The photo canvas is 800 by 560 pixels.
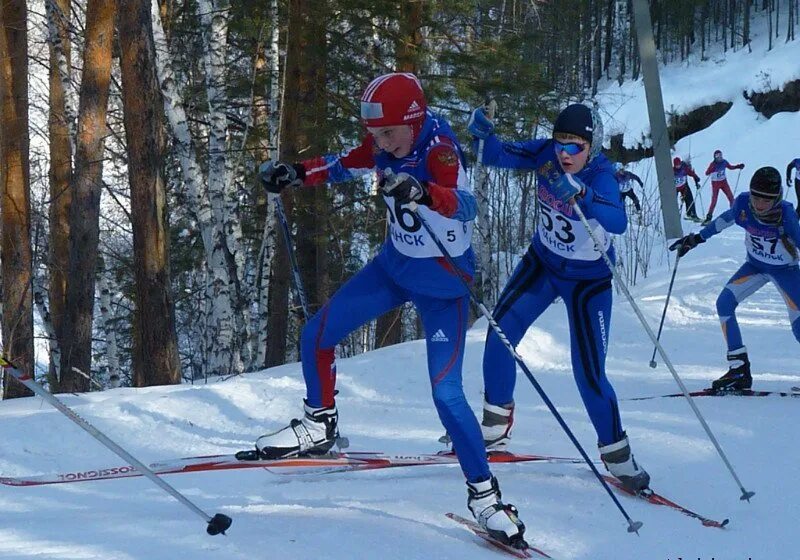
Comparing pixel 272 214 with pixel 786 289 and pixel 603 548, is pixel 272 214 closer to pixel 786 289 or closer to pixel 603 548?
pixel 786 289

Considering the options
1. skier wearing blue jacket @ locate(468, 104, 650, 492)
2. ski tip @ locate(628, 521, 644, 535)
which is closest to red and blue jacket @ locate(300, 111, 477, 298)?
skier wearing blue jacket @ locate(468, 104, 650, 492)

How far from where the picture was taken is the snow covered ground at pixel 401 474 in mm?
3893

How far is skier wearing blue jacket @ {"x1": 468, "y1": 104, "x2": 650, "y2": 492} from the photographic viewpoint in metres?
4.62

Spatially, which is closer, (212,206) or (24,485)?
(24,485)

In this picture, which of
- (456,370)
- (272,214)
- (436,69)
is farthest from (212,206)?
(456,370)

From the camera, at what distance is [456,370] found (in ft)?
13.4

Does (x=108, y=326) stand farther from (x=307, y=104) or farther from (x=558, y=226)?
(x=558, y=226)

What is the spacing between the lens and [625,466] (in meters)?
4.89

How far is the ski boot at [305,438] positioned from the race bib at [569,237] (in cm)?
157

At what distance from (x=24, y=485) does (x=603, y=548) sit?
295 centimetres

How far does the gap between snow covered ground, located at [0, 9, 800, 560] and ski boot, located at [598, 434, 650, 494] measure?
10 centimetres

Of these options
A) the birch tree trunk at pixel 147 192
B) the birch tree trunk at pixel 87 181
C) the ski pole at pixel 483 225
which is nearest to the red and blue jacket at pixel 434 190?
the birch tree trunk at pixel 147 192

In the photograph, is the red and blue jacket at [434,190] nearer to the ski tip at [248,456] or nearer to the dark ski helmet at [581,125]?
the dark ski helmet at [581,125]

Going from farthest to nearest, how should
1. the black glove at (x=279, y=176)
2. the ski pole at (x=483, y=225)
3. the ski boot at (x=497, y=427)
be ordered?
the ski pole at (x=483, y=225), the ski boot at (x=497, y=427), the black glove at (x=279, y=176)
